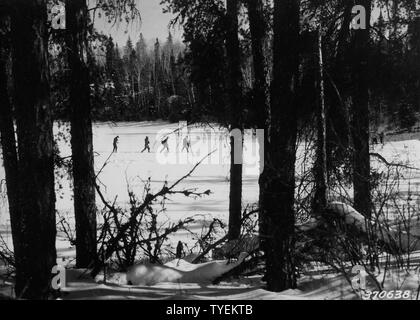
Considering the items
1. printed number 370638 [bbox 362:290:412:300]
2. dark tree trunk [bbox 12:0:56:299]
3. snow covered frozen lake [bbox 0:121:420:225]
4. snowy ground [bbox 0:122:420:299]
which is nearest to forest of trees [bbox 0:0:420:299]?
dark tree trunk [bbox 12:0:56:299]

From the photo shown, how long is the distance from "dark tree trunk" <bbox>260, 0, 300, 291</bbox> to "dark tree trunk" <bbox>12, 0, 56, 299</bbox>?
2.12 m

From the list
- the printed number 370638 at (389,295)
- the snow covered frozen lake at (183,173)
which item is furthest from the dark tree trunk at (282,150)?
the snow covered frozen lake at (183,173)

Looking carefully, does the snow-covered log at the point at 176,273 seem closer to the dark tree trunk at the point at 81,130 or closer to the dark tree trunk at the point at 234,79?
the dark tree trunk at the point at 81,130

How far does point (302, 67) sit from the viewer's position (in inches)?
308

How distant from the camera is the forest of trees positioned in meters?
3.91

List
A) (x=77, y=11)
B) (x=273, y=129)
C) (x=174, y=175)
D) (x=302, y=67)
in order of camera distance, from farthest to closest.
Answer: (x=174, y=175) < (x=302, y=67) < (x=77, y=11) < (x=273, y=129)

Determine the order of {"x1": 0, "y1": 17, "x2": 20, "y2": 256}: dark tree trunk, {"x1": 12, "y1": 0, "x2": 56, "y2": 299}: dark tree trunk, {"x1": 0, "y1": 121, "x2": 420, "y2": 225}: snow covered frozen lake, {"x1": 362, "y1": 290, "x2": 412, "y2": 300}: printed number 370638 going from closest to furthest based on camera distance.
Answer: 1. {"x1": 362, "y1": 290, "x2": 412, "y2": 300}: printed number 370638
2. {"x1": 12, "y1": 0, "x2": 56, "y2": 299}: dark tree trunk
3. {"x1": 0, "y1": 17, "x2": 20, "y2": 256}: dark tree trunk
4. {"x1": 0, "y1": 121, "x2": 420, "y2": 225}: snow covered frozen lake

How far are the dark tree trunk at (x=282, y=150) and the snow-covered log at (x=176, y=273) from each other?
2.64 ft

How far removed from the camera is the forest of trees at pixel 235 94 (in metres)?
3.91

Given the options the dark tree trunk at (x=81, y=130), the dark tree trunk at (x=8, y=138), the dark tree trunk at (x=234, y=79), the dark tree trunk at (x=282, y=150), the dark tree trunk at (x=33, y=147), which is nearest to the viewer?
the dark tree trunk at (x=33, y=147)

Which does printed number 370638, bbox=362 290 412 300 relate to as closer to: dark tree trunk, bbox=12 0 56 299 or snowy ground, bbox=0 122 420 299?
snowy ground, bbox=0 122 420 299
